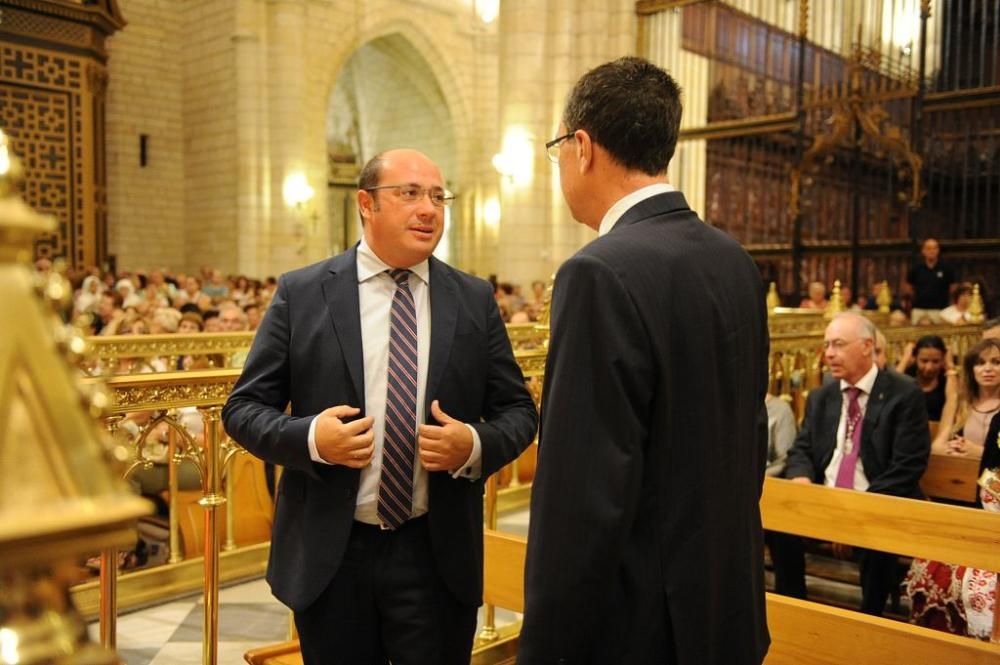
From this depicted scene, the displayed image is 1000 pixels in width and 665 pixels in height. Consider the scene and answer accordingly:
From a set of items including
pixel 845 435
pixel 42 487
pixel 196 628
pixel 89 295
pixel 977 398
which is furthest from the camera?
pixel 89 295

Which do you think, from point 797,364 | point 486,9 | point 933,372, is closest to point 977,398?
point 933,372

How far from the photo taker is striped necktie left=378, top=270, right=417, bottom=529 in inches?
79.4

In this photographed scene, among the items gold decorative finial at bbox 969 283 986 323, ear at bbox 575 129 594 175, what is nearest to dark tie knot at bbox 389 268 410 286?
ear at bbox 575 129 594 175

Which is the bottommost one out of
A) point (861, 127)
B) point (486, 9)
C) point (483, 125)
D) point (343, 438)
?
point (343, 438)

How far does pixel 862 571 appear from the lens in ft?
13.1

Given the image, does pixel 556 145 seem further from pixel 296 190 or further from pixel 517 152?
A: pixel 296 190

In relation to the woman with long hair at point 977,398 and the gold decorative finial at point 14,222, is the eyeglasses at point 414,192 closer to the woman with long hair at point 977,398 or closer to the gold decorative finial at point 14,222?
the gold decorative finial at point 14,222

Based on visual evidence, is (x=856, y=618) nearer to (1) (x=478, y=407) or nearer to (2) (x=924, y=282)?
(1) (x=478, y=407)

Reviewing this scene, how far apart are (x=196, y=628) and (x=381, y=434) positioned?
2377 millimetres

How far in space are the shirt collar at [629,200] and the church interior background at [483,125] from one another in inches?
243

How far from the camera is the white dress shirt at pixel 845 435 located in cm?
421

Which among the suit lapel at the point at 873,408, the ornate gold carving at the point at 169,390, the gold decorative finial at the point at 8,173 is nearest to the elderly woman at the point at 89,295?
the ornate gold carving at the point at 169,390

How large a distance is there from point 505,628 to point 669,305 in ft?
7.65

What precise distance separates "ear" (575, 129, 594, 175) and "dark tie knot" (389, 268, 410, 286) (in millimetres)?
657
